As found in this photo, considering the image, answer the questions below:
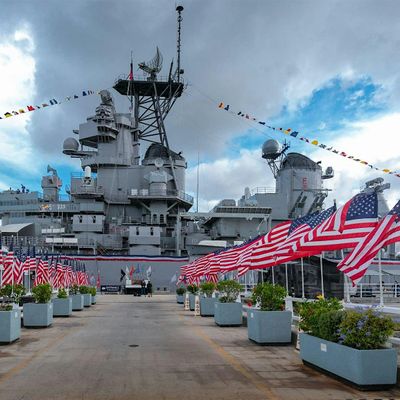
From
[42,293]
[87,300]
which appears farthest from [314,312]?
[87,300]

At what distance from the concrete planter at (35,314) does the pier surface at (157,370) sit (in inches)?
90.4

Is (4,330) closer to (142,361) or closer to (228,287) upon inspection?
(142,361)

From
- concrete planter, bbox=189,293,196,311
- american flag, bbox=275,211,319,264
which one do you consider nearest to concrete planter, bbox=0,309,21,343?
american flag, bbox=275,211,319,264

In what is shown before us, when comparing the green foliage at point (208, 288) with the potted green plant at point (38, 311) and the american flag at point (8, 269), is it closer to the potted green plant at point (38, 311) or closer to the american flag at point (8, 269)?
the potted green plant at point (38, 311)

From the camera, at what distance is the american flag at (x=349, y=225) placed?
10484 mm

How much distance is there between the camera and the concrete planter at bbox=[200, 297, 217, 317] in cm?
2270

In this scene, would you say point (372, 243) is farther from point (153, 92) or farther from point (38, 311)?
point (153, 92)

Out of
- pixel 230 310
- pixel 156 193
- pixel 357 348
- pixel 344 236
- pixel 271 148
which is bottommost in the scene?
pixel 230 310

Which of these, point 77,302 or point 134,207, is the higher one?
point 134,207

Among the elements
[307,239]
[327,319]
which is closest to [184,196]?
[307,239]

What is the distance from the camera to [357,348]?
773 cm

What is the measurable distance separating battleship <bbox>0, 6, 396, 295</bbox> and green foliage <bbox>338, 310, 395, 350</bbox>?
48082mm

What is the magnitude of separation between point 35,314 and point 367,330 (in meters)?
13.2

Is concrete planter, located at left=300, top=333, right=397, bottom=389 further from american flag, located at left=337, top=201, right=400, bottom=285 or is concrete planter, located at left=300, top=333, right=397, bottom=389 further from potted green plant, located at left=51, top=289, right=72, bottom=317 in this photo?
potted green plant, located at left=51, top=289, right=72, bottom=317
